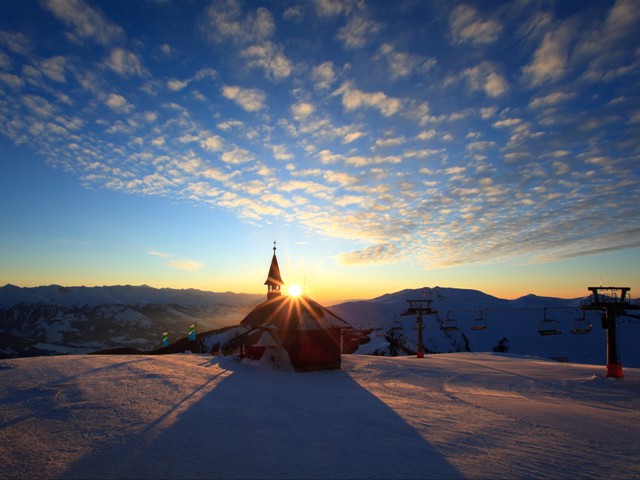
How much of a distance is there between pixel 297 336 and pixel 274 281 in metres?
13.3

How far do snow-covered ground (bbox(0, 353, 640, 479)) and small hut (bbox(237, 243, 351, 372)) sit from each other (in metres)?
5.19

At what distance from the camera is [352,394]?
61.1ft

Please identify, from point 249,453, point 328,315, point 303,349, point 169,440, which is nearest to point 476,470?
point 249,453

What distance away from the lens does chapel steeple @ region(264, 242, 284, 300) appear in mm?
40375

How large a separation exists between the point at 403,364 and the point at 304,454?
21.9 metres

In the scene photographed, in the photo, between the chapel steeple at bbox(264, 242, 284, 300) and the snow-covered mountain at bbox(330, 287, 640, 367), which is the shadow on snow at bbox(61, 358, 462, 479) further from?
the snow-covered mountain at bbox(330, 287, 640, 367)

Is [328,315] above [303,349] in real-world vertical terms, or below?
above

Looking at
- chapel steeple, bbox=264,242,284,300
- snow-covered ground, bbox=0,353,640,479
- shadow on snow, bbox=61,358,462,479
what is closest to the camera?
shadow on snow, bbox=61,358,462,479

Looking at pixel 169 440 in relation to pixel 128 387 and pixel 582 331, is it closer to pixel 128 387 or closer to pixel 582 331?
pixel 128 387

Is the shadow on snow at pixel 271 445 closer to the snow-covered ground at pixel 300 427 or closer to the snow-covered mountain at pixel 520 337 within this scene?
the snow-covered ground at pixel 300 427

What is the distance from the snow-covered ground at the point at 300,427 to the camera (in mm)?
9055

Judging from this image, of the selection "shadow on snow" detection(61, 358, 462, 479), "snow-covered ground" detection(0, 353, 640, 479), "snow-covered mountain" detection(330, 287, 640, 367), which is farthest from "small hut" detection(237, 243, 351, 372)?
"snow-covered mountain" detection(330, 287, 640, 367)

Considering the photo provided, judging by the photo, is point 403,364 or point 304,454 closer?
point 304,454

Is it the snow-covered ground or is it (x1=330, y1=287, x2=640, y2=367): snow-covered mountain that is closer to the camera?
the snow-covered ground
